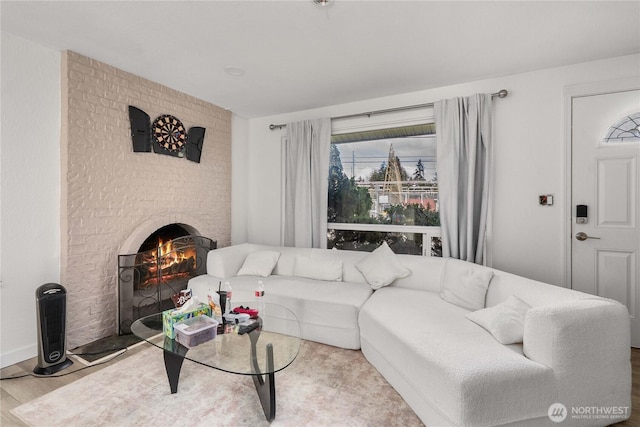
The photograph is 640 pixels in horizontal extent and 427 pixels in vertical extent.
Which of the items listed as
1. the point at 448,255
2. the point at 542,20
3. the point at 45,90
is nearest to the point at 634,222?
the point at 448,255

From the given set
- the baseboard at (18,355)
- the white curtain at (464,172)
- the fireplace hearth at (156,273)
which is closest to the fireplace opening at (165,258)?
the fireplace hearth at (156,273)

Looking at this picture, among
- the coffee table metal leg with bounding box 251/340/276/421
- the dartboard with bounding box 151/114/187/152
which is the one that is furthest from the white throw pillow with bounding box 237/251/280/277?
the coffee table metal leg with bounding box 251/340/276/421

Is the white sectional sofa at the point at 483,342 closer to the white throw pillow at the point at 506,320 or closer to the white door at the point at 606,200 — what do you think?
the white throw pillow at the point at 506,320

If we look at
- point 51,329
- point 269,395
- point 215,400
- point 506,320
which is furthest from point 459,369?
point 51,329

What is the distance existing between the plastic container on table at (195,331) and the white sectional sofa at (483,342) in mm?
903

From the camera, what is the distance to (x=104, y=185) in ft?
9.12

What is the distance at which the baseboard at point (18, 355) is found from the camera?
2.28 meters

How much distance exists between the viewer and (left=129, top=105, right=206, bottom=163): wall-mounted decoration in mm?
3020

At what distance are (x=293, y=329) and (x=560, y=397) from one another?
1493mm

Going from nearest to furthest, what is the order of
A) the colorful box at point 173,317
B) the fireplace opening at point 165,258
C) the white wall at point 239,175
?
the colorful box at point 173,317, the fireplace opening at point 165,258, the white wall at point 239,175

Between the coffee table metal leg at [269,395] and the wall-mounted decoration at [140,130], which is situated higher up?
the wall-mounted decoration at [140,130]

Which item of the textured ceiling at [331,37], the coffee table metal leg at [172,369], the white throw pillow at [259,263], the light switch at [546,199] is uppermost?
the textured ceiling at [331,37]

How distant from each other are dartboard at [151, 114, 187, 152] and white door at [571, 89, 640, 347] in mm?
3979

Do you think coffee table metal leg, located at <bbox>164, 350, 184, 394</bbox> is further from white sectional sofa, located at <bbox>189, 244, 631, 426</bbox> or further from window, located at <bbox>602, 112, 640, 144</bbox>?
window, located at <bbox>602, 112, 640, 144</bbox>
